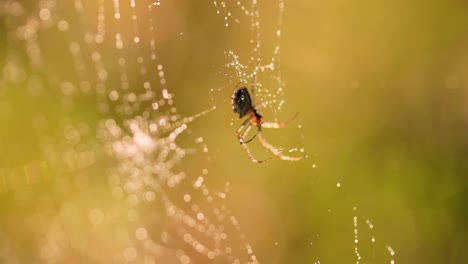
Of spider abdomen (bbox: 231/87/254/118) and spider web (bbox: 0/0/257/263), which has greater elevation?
spider web (bbox: 0/0/257/263)

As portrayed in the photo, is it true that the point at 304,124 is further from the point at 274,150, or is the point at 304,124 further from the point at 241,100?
the point at 241,100

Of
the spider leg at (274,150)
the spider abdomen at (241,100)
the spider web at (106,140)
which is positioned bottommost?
the spider abdomen at (241,100)

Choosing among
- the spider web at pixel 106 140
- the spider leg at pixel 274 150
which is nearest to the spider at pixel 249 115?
the spider leg at pixel 274 150

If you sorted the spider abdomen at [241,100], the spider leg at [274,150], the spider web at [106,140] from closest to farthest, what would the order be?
the spider abdomen at [241,100]
the spider leg at [274,150]
the spider web at [106,140]

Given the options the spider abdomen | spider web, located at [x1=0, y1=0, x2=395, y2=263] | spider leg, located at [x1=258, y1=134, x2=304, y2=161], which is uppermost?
spider web, located at [x1=0, y1=0, x2=395, y2=263]

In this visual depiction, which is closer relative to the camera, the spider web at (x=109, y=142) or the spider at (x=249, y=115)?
the spider at (x=249, y=115)

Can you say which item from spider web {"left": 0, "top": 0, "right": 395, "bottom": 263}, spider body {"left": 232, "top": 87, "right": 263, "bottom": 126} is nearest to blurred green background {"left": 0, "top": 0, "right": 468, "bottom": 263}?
spider web {"left": 0, "top": 0, "right": 395, "bottom": 263}

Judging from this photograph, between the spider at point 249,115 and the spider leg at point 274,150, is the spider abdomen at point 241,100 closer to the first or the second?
the spider at point 249,115

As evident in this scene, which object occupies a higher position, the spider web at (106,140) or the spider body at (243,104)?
the spider web at (106,140)

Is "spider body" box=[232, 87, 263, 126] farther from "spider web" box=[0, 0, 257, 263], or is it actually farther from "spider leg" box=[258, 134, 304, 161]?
"spider web" box=[0, 0, 257, 263]

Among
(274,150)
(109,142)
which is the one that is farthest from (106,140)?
(274,150)
